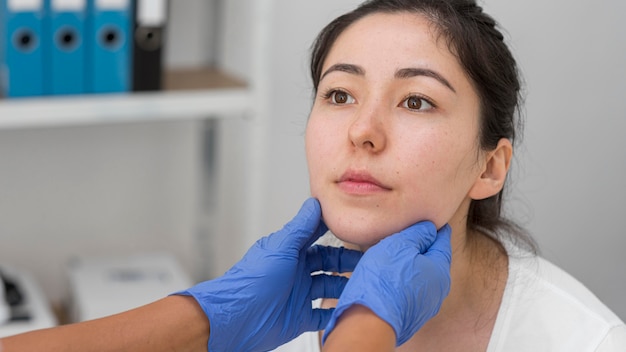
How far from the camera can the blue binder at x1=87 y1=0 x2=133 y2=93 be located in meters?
1.88

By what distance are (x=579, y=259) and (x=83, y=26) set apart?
156 centimetres

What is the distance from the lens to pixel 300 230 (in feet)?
4.04

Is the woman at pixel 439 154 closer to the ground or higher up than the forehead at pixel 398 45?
closer to the ground

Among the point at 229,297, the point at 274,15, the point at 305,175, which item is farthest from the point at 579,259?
the point at 229,297

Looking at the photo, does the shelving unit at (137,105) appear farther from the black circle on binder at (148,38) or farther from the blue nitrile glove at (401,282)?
the blue nitrile glove at (401,282)

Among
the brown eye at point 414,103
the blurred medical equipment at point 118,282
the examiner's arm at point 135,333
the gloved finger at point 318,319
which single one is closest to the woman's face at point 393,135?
the brown eye at point 414,103

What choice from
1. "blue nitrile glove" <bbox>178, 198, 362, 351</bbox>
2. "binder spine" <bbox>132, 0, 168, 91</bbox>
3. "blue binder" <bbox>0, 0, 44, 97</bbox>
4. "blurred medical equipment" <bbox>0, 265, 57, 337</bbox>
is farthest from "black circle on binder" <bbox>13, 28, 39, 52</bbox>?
"blue nitrile glove" <bbox>178, 198, 362, 351</bbox>

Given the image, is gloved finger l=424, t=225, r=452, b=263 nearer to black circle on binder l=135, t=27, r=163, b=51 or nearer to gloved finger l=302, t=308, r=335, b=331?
gloved finger l=302, t=308, r=335, b=331

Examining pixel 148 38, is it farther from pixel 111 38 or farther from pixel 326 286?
pixel 326 286

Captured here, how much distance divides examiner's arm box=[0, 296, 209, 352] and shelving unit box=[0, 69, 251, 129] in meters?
0.83

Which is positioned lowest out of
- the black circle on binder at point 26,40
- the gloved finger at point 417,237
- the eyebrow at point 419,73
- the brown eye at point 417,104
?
the gloved finger at point 417,237

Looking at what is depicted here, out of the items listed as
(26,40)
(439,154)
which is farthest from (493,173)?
(26,40)

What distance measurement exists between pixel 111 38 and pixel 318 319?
934 mm

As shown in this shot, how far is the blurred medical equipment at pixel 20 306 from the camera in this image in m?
1.83
